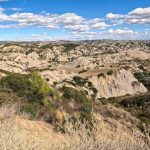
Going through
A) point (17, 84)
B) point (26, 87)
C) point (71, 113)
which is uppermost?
point (17, 84)

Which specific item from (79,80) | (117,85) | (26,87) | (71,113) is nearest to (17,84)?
(26,87)

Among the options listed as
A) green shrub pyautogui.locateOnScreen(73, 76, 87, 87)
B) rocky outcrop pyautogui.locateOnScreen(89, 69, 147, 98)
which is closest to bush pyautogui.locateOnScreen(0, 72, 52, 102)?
green shrub pyautogui.locateOnScreen(73, 76, 87, 87)

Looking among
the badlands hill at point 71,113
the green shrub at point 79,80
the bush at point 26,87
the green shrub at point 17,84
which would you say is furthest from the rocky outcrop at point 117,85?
the green shrub at point 17,84

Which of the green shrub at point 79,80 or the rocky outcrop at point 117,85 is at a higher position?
the green shrub at point 79,80

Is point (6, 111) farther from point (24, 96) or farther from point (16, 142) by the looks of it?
point (24, 96)

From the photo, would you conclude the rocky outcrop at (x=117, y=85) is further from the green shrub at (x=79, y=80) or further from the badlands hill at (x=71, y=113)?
the green shrub at (x=79, y=80)

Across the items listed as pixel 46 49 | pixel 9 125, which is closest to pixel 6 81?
pixel 9 125

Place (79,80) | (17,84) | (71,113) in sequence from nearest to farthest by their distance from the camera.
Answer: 1. (71,113)
2. (17,84)
3. (79,80)

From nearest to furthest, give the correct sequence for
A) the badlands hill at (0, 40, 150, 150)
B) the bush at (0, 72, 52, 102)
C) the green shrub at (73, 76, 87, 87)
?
the badlands hill at (0, 40, 150, 150), the bush at (0, 72, 52, 102), the green shrub at (73, 76, 87, 87)

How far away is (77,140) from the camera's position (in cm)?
555

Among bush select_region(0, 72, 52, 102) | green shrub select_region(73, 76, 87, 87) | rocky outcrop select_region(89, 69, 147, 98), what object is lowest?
rocky outcrop select_region(89, 69, 147, 98)

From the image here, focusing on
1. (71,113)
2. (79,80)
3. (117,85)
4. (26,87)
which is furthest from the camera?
(117,85)

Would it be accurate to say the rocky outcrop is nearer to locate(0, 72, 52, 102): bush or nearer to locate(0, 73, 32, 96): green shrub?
locate(0, 72, 52, 102): bush

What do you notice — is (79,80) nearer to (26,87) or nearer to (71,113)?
(26,87)
